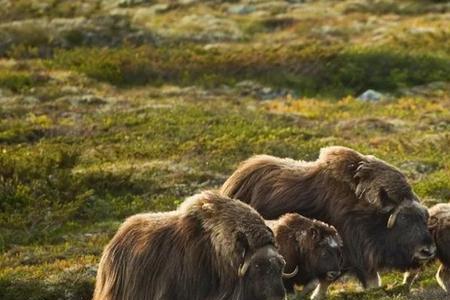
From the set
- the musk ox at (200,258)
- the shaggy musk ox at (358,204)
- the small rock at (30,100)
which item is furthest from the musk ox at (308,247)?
the small rock at (30,100)

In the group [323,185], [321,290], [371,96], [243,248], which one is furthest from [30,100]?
[243,248]

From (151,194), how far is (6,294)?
5.36 m

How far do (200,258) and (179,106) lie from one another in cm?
1668

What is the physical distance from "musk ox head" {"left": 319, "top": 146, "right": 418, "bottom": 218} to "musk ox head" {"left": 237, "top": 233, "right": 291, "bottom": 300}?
225 centimetres

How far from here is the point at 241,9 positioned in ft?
146

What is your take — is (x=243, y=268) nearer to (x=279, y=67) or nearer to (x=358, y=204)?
(x=358, y=204)

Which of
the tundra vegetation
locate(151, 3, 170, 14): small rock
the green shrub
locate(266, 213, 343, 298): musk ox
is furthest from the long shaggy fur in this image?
locate(151, 3, 170, 14): small rock

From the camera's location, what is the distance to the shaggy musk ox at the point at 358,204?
31.6ft

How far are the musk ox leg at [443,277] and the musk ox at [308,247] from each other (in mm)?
1317

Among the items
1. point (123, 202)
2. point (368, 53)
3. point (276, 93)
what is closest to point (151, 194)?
point (123, 202)

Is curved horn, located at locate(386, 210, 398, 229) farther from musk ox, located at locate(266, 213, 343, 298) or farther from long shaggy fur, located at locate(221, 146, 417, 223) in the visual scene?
musk ox, located at locate(266, 213, 343, 298)

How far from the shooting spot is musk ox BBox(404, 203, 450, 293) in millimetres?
9961

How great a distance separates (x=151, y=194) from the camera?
16.7 meters

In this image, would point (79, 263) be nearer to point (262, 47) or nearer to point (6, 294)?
point (6, 294)
